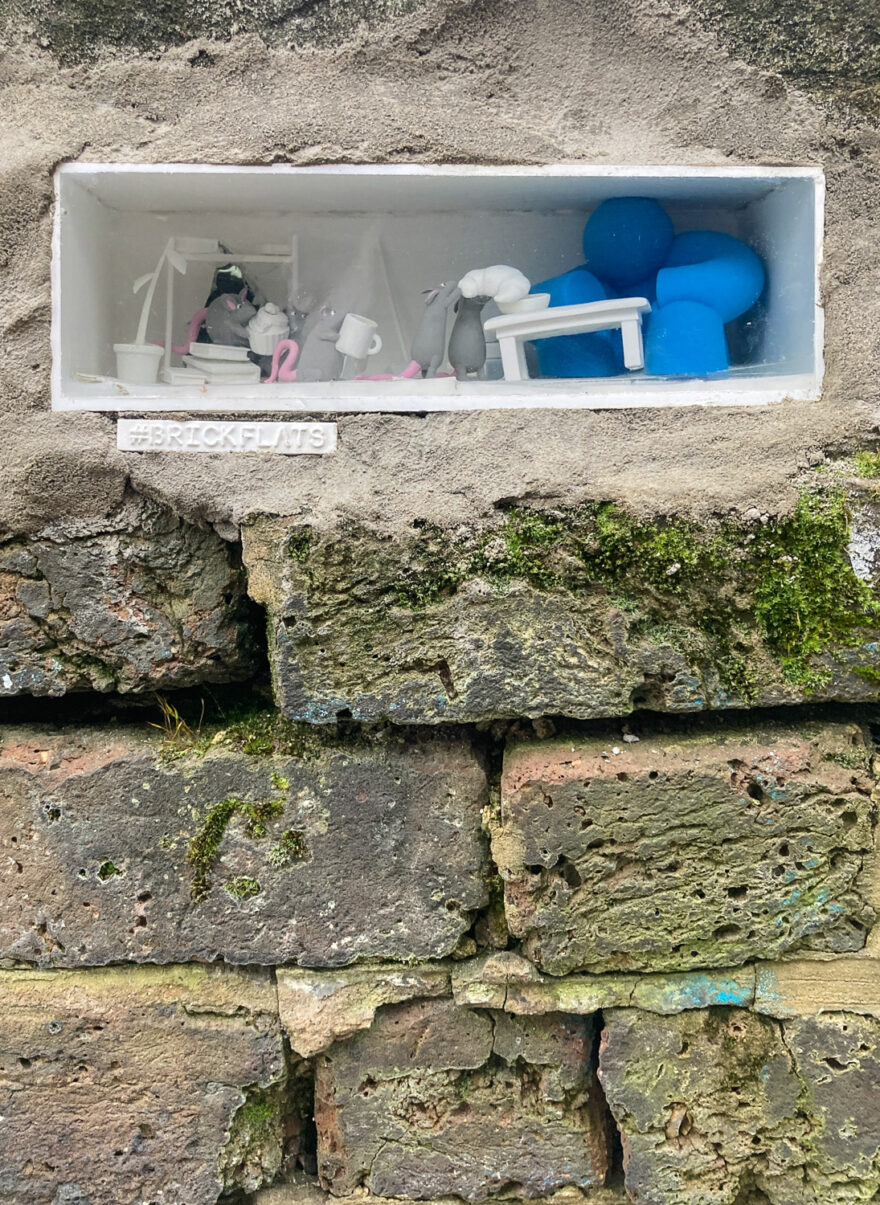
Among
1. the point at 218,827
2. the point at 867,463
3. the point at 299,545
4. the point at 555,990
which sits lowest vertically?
the point at 555,990

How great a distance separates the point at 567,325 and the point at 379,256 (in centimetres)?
43

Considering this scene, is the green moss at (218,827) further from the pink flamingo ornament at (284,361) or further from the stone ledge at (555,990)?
the pink flamingo ornament at (284,361)

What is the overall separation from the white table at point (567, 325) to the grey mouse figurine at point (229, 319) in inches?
18.4

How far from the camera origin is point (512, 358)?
177 centimetres

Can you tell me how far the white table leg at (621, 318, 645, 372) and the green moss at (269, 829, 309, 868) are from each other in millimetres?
1016

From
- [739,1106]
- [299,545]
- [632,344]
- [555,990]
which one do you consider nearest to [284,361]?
[299,545]

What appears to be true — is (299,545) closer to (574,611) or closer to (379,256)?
(574,611)

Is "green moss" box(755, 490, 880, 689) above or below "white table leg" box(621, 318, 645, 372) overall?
below

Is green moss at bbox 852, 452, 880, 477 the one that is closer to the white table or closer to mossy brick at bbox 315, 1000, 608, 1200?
the white table

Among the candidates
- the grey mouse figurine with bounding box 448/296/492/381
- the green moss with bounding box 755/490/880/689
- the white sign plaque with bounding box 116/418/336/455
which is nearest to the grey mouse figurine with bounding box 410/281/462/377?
the grey mouse figurine with bounding box 448/296/492/381

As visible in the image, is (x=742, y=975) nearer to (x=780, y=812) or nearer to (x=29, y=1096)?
(x=780, y=812)

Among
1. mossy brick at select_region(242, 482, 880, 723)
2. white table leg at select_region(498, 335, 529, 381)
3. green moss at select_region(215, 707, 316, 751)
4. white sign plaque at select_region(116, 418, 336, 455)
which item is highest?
white table leg at select_region(498, 335, 529, 381)

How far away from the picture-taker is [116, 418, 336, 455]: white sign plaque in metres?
1.67

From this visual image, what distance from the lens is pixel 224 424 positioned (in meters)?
1.67
